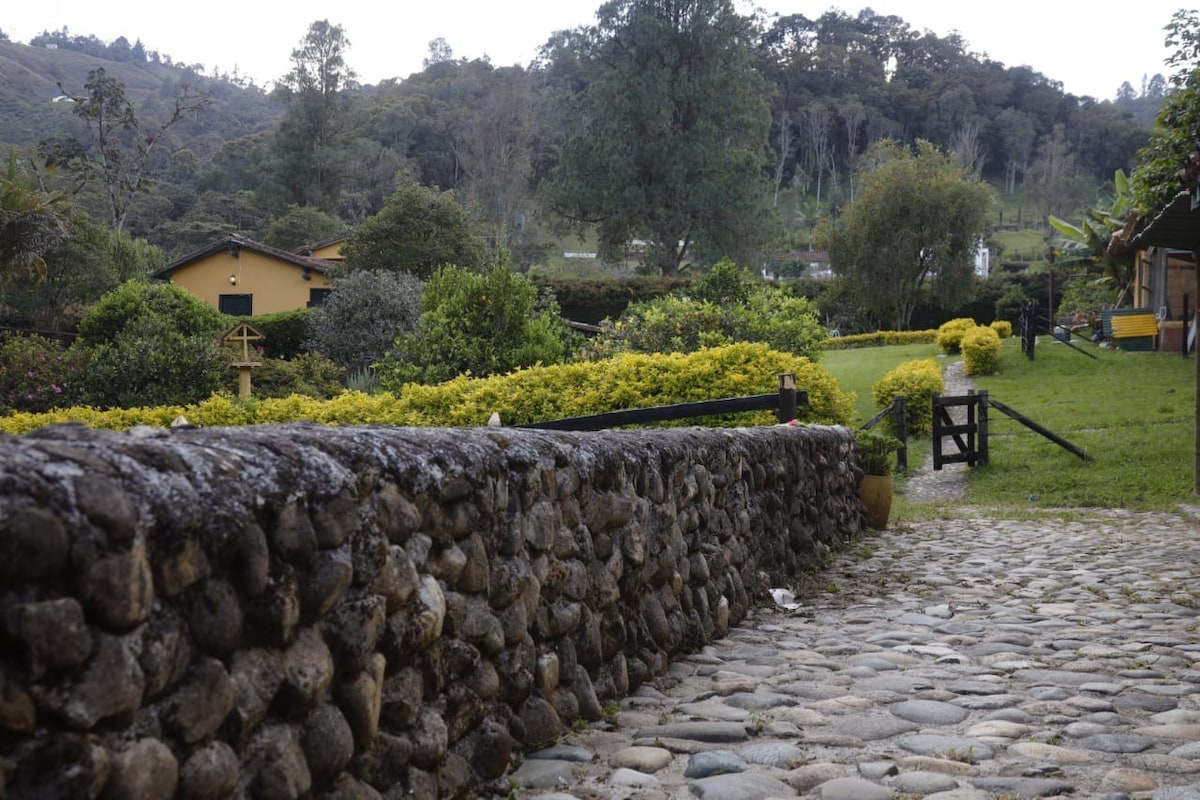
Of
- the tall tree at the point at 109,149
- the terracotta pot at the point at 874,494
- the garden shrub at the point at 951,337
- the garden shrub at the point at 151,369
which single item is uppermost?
the tall tree at the point at 109,149

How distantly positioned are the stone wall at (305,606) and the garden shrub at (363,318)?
21.2 meters

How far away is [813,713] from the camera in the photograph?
4.12 metres

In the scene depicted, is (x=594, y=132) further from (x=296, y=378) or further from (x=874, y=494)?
(x=874, y=494)

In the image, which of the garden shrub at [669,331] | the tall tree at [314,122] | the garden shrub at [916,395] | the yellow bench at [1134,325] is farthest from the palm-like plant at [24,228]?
the tall tree at [314,122]

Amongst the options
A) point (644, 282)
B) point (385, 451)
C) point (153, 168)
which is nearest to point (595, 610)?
point (385, 451)

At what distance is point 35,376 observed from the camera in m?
20.0

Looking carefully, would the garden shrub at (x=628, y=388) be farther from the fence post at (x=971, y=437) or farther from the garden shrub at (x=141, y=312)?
the garden shrub at (x=141, y=312)

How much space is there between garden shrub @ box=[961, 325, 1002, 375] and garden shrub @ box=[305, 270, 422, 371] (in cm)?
1312

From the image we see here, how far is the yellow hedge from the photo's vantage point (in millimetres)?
11133

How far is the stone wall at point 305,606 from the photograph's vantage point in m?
1.65

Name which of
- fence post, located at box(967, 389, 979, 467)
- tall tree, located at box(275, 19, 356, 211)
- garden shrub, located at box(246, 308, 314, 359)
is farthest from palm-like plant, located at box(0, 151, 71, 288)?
tall tree, located at box(275, 19, 356, 211)

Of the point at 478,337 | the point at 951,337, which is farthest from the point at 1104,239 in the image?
the point at 478,337

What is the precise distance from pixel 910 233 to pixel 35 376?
95.0 feet

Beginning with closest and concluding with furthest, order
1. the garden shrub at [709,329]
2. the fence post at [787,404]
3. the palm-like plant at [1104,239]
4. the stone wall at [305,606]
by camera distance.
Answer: the stone wall at [305,606] < the fence post at [787,404] < the garden shrub at [709,329] < the palm-like plant at [1104,239]
